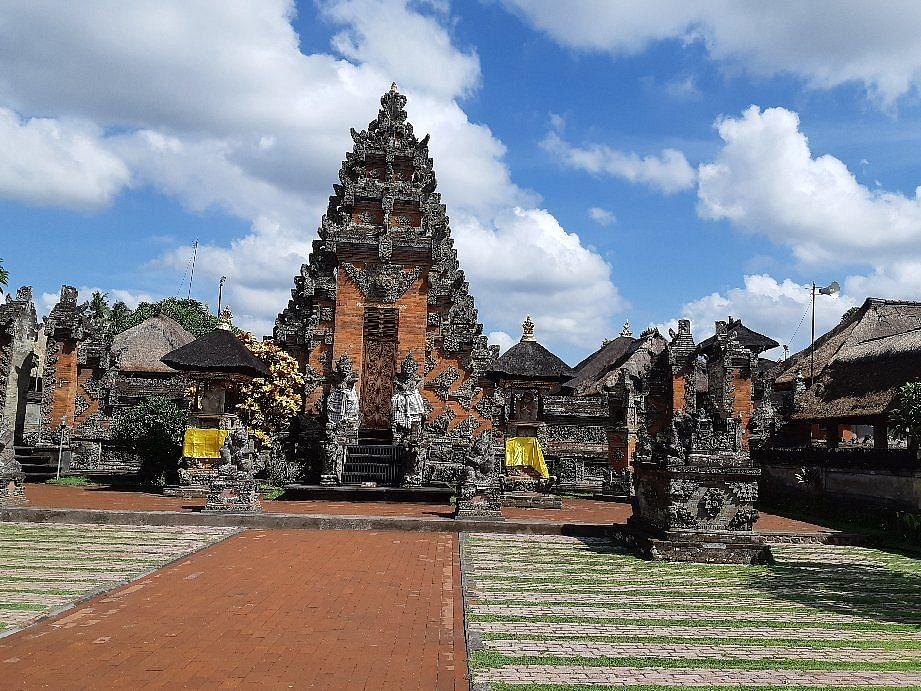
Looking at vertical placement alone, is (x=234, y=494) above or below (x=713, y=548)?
above

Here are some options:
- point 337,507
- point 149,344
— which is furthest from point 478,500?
point 149,344

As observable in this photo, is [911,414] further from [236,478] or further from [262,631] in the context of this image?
[262,631]

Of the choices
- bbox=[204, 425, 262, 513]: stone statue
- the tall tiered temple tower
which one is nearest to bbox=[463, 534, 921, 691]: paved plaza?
bbox=[204, 425, 262, 513]: stone statue

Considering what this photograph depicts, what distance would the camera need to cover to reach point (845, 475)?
19.2 m

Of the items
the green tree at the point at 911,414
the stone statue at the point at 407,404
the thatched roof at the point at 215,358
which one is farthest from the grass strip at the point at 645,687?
the stone statue at the point at 407,404

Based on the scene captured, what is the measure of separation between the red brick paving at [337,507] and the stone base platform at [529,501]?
0.42 meters

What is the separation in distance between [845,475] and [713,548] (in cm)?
989

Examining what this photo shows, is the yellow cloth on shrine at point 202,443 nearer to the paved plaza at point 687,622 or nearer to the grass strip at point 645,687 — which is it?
the paved plaza at point 687,622

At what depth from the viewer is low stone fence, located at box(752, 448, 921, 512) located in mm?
16672

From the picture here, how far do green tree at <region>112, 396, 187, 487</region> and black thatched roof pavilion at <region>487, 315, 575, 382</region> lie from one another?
967 cm

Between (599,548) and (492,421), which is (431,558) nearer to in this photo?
(599,548)

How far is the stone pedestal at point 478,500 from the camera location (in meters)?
14.8

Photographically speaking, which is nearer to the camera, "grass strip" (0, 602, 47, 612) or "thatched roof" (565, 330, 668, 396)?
"grass strip" (0, 602, 47, 612)

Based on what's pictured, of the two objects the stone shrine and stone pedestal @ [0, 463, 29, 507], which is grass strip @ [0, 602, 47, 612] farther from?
stone pedestal @ [0, 463, 29, 507]
